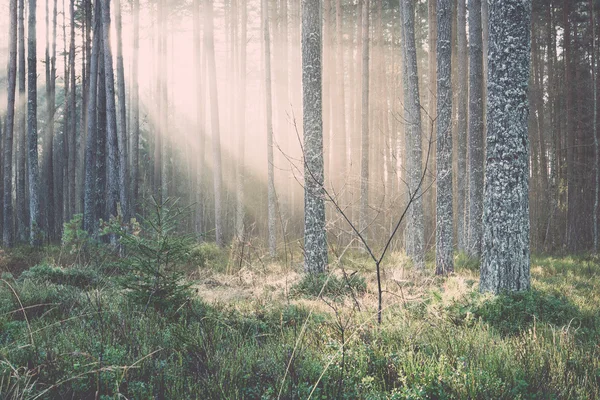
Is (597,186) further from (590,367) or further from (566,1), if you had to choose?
(590,367)

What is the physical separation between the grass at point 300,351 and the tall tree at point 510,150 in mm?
485

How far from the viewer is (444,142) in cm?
955

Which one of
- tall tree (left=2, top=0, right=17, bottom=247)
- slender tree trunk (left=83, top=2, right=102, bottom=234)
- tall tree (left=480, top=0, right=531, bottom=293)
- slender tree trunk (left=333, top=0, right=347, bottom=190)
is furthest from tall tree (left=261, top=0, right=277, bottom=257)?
tall tree (left=2, top=0, right=17, bottom=247)

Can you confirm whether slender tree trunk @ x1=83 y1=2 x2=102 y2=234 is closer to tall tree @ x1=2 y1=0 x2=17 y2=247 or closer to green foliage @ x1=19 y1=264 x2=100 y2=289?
tall tree @ x1=2 y1=0 x2=17 y2=247

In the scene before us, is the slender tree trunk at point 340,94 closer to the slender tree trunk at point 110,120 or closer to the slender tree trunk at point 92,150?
the slender tree trunk at point 110,120

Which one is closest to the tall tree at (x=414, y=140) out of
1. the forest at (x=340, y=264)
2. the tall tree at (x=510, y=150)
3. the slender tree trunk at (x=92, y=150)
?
the forest at (x=340, y=264)

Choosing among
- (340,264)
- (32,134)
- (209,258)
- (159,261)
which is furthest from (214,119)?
(340,264)

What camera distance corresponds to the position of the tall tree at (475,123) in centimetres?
1120

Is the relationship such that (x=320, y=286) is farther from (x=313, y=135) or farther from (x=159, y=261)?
(x=313, y=135)

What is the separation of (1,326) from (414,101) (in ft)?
31.3

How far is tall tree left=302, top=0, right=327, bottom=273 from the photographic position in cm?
845

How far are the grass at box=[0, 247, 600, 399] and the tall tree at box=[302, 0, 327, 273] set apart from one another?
2.48 meters

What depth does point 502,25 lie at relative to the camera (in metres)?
5.76

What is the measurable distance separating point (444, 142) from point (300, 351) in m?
7.56
